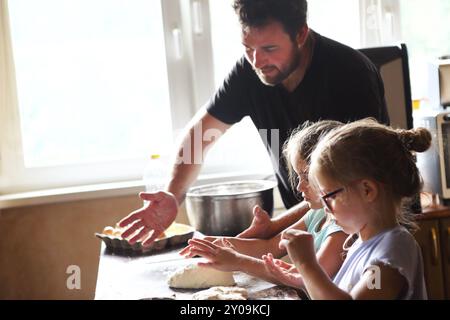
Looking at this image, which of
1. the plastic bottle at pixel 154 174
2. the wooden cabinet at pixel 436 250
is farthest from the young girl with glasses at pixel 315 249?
the plastic bottle at pixel 154 174

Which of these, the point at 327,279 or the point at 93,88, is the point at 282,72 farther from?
the point at 93,88

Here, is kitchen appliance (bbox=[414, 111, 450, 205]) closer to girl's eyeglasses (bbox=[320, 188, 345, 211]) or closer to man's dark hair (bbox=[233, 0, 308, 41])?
man's dark hair (bbox=[233, 0, 308, 41])

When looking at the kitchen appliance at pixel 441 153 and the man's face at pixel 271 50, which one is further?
the kitchen appliance at pixel 441 153

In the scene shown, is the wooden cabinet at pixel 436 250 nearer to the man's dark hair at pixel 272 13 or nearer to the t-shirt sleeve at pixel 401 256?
the man's dark hair at pixel 272 13

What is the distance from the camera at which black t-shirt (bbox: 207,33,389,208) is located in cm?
139

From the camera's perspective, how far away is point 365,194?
3.13ft

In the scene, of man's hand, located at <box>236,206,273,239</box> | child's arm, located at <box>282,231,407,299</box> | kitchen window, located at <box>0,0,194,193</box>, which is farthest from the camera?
kitchen window, located at <box>0,0,194,193</box>

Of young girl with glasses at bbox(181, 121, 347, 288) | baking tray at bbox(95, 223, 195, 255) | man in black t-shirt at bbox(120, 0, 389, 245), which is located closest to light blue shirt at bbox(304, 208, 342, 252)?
young girl with glasses at bbox(181, 121, 347, 288)

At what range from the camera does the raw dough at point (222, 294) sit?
1.06 m

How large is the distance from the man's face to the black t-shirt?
59 millimetres

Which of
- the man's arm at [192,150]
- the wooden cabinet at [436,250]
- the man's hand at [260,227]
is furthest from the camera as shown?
the wooden cabinet at [436,250]
